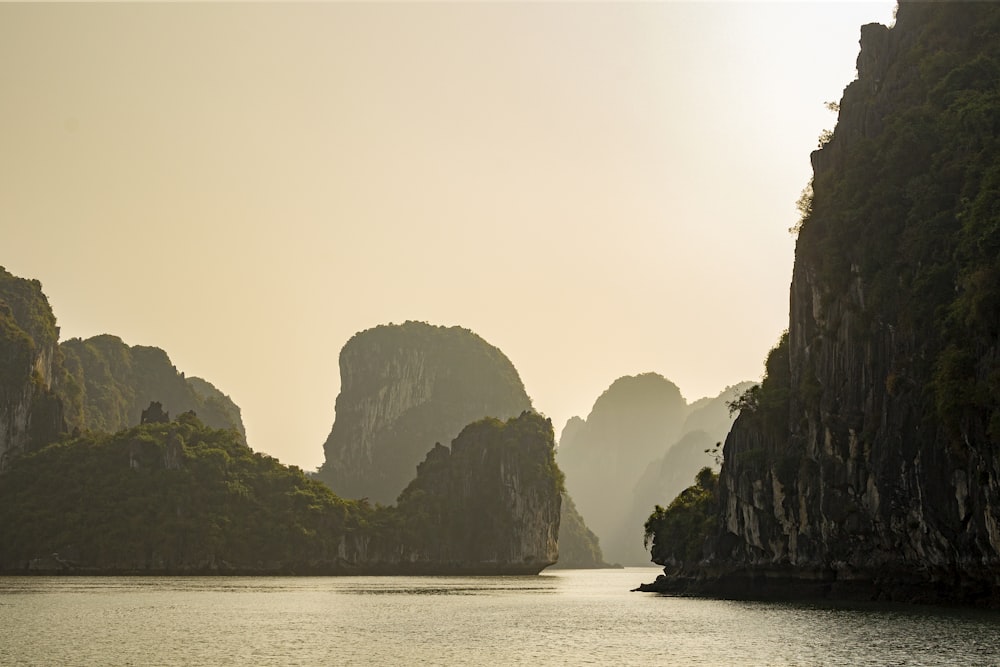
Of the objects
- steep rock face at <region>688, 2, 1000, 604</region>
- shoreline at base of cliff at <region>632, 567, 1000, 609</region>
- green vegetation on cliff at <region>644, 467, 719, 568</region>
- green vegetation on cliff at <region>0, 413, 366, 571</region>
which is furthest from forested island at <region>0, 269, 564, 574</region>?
steep rock face at <region>688, 2, 1000, 604</region>

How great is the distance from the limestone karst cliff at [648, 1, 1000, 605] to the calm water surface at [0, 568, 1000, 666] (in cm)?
422

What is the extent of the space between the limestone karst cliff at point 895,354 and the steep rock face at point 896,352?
0.10 metres

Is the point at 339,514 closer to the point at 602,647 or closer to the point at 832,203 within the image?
the point at 832,203

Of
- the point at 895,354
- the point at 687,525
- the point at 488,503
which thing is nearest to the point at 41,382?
the point at 488,503

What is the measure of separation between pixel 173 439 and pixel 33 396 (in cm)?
1901

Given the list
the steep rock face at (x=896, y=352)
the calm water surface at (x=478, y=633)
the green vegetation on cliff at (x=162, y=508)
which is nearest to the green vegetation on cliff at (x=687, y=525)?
the steep rock face at (x=896, y=352)

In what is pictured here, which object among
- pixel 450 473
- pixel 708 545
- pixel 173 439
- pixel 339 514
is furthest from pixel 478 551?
pixel 708 545

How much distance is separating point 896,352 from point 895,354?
0.16 m

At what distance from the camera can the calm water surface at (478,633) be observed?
110 feet

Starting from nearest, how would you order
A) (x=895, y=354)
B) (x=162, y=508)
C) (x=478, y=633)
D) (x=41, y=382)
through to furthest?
(x=478, y=633)
(x=895, y=354)
(x=162, y=508)
(x=41, y=382)

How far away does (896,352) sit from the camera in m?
51.3

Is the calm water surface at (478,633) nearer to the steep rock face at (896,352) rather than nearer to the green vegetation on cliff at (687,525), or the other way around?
the steep rock face at (896,352)

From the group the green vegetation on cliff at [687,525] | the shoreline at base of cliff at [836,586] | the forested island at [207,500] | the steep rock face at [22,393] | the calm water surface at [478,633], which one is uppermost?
the steep rock face at [22,393]

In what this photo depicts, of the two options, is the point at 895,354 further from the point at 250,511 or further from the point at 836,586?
the point at 250,511
